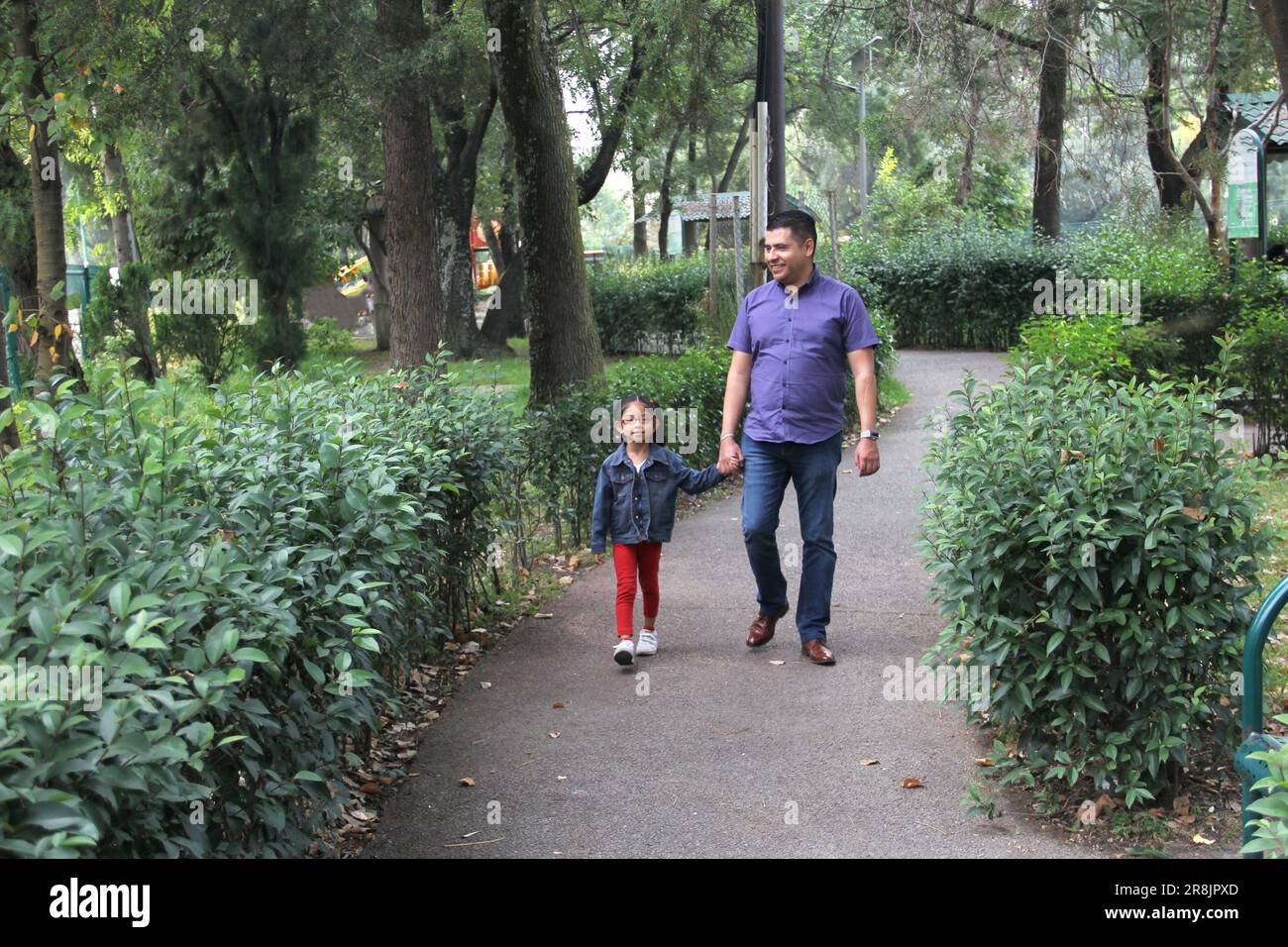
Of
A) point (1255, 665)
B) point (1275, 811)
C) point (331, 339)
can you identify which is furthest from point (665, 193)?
point (1275, 811)

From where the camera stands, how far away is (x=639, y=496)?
23.1ft

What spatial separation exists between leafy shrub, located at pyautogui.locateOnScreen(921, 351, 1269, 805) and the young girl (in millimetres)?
2105

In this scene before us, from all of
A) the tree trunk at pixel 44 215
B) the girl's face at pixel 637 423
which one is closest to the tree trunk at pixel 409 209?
the tree trunk at pixel 44 215

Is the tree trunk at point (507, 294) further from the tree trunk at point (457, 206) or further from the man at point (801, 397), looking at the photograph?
the man at point (801, 397)

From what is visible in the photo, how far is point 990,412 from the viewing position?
568 cm

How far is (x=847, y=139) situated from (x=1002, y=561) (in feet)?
159

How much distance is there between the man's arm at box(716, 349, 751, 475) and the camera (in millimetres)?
6609

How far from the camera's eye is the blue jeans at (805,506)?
6766 mm

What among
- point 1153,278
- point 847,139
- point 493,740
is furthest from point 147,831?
point 847,139

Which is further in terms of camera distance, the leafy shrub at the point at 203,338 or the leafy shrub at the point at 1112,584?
the leafy shrub at the point at 203,338

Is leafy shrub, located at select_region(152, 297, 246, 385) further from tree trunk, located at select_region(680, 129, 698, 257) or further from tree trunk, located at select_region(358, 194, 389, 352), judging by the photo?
tree trunk, located at select_region(680, 129, 698, 257)

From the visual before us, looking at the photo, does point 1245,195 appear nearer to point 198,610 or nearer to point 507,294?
point 198,610

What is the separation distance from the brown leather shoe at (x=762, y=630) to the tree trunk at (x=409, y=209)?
5839mm

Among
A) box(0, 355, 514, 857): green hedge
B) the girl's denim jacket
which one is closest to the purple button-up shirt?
the girl's denim jacket
